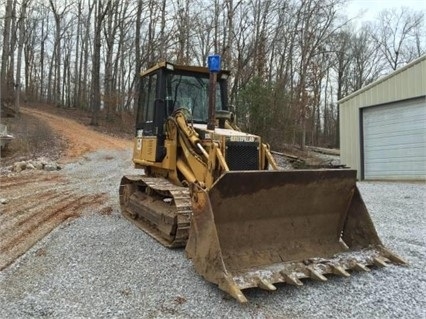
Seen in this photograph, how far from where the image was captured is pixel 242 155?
19.8 ft

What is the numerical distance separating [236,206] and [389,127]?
1048cm

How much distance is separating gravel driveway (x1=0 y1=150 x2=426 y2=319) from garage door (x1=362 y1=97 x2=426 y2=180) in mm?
7069

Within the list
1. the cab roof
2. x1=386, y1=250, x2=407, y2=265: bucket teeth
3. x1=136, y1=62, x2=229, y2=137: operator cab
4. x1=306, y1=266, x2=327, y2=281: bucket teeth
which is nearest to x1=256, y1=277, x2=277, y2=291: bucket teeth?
x1=306, y1=266, x2=327, y2=281: bucket teeth

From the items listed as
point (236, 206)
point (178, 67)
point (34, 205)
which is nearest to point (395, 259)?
point (236, 206)

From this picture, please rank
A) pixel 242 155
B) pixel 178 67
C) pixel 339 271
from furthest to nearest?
pixel 178 67 → pixel 242 155 → pixel 339 271

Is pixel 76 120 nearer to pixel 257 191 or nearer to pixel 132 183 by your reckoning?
pixel 132 183

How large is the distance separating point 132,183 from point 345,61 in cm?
3907

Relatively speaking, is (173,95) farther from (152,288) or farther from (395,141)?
(395,141)

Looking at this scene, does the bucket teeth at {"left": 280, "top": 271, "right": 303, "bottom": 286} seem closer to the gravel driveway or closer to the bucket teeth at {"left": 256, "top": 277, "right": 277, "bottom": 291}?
the gravel driveway

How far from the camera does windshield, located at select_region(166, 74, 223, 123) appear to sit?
7.02m

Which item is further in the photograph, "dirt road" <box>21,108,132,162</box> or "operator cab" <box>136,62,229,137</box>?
"dirt road" <box>21,108,132,162</box>

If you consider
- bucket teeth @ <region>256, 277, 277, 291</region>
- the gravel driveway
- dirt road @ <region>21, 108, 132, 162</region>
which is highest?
dirt road @ <region>21, 108, 132, 162</region>

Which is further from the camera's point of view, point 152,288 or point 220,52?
point 220,52

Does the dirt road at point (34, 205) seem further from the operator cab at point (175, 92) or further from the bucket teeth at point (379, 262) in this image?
the bucket teeth at point (379, 262)
